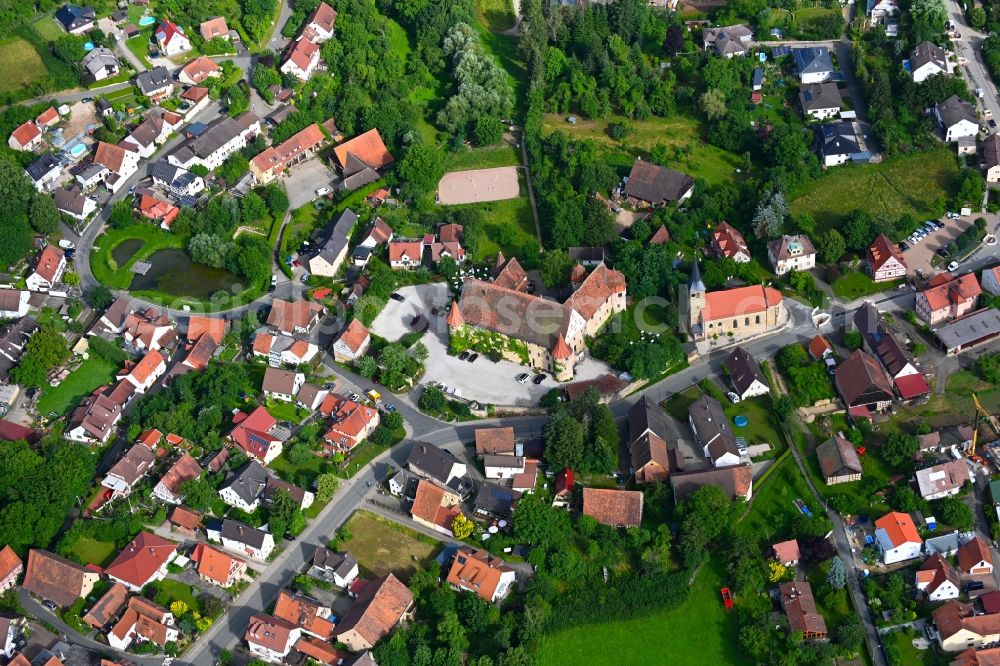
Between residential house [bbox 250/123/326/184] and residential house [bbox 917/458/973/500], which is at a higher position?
residential house [bbox 250/123/326/184]

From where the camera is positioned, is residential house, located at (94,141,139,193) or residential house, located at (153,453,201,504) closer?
residential house, located at (153,453,201,504)

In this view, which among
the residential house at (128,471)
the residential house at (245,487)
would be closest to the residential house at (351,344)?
the residential house at (245,487)

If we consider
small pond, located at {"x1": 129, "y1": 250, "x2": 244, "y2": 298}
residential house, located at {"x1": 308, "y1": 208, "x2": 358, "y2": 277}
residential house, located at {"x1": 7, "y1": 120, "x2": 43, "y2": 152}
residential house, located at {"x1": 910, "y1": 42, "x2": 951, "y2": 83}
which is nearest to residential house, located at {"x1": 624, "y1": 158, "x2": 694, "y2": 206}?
residential house, located at {"x1": 308, "y1": 208, "x2": 358, "y2": 277}

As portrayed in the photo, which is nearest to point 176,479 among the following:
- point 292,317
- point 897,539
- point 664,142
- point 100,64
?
point 292,317

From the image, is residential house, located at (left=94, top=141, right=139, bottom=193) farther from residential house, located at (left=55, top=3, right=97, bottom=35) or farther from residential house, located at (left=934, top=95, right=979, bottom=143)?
residential house, located at (left=934, top=95, right=979, bottom=143)

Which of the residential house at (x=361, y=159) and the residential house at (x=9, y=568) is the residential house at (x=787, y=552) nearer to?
the residential house at (x=9, y=568)

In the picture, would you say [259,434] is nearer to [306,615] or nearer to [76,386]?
[306,615]
